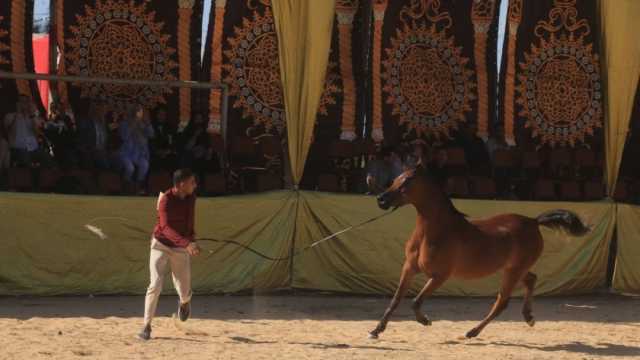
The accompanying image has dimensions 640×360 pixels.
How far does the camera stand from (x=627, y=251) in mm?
14281

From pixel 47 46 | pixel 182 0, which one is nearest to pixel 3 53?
pixel 47 46

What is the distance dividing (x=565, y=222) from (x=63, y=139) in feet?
22.7

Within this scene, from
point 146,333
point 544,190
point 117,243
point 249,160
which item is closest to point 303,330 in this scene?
point 146,333

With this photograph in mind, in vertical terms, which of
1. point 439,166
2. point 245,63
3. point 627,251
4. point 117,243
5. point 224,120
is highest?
point 245,63

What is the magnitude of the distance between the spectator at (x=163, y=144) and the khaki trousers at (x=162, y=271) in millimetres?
4904

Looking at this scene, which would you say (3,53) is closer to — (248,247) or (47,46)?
(47,46)

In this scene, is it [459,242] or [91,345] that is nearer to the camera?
[91,345]

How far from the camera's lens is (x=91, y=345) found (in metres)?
9.20

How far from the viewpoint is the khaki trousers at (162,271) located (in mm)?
9289

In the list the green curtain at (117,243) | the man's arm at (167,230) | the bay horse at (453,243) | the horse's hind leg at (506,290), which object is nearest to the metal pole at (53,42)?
the green curtain at (117,243)

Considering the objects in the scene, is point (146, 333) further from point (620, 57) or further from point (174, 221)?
point (620, 57)

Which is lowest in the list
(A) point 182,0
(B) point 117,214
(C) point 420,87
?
(B) point 117,214

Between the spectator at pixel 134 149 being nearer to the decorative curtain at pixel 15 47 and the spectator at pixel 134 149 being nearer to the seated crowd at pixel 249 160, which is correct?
the seated crowd at pixel 249 160

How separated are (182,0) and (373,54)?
2.99 metres
